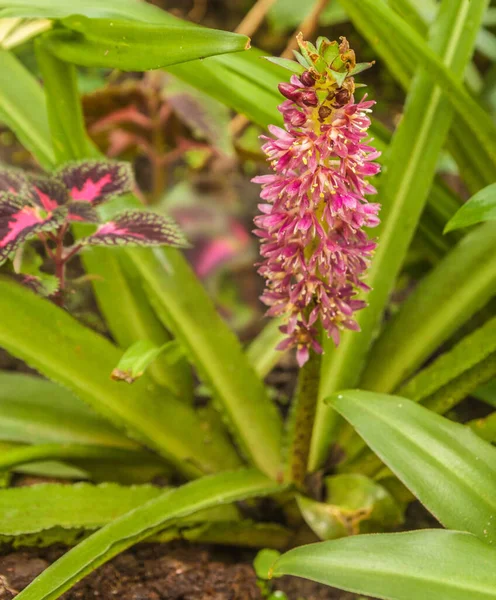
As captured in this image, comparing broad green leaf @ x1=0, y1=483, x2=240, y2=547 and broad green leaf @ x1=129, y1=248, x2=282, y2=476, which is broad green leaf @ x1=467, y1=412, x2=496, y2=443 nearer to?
broad green leaf @ x1=129, y1=248, x2=282, y2=476

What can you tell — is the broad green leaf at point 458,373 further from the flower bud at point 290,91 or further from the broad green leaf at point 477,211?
the flower bud at point 290,91

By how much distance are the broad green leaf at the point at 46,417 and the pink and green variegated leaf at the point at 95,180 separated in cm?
41

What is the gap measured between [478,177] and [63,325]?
901 mm

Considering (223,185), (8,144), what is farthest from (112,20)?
(8,144)

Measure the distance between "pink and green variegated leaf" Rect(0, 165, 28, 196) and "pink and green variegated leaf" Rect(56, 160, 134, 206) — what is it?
0.20ft

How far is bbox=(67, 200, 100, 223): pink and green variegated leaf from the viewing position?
0.96m

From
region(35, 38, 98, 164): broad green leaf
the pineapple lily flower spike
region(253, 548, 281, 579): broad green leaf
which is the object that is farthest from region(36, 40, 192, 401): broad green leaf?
the pineapple lily flower spike

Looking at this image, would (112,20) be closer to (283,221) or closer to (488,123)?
(283,221)

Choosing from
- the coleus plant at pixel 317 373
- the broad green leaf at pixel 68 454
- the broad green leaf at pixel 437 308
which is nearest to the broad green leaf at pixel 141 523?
the coleus plant at pixel 317 373

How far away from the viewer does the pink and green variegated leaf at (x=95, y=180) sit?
103 centimetres

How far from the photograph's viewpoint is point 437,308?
3.85ft

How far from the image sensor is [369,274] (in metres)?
1.14

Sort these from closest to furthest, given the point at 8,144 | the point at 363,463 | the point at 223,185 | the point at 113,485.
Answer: the point at 113,485
the point at 363,463
the point at 223,185
the point at 8,144

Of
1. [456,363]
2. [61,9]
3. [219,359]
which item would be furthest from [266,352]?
[61,9]
